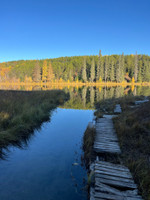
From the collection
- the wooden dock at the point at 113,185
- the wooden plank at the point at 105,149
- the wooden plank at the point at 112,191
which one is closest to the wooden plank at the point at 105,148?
the wooden plank at the point at 105,149

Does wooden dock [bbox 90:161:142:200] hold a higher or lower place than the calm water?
higher

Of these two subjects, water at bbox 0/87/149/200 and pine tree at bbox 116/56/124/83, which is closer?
water at bbox 0/87/149/200

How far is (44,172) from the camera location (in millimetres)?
4531

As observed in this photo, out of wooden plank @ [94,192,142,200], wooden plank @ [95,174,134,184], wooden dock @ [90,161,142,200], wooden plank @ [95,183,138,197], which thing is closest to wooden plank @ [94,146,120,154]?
wooden dock @ [90,161,142,200]

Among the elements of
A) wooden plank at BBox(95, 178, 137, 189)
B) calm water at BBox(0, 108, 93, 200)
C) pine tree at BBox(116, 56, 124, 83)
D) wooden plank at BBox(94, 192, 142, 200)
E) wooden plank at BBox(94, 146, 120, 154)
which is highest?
pine tree at BBox(116, 56, 124, 83)

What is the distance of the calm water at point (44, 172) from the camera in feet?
12.2

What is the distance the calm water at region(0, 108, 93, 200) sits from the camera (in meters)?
3.71

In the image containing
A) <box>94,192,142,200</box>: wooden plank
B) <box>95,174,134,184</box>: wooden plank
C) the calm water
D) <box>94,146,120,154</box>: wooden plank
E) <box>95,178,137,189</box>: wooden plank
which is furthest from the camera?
<box>94,146,120,154</box>: wooden plank

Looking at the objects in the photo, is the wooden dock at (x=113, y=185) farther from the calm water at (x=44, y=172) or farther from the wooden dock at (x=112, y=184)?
the calm water at (x=44, y=172)

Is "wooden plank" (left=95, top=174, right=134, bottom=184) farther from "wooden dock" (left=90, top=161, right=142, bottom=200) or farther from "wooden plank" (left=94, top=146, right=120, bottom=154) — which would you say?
"wooden plank" (left=94, top=146, right=120, bottom=154)

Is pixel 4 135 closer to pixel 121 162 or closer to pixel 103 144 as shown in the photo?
pixel 103 144

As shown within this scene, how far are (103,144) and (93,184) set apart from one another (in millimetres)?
2220

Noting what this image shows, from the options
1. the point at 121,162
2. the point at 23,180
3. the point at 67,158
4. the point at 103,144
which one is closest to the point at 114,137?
the point at 103,144

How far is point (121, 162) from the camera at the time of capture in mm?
4555
